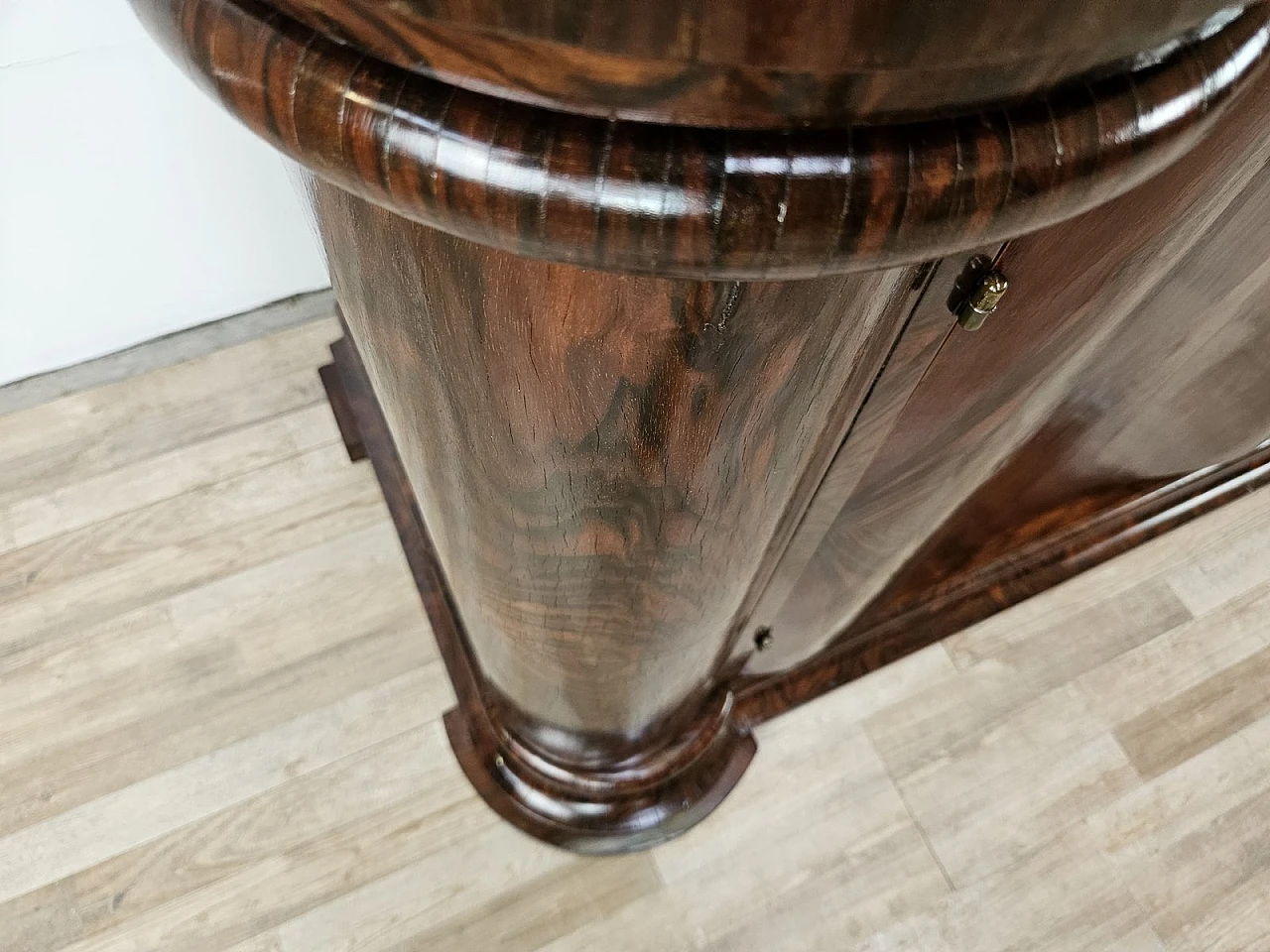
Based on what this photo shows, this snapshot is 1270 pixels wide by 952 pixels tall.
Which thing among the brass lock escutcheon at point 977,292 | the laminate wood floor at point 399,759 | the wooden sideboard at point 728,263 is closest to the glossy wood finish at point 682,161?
the wooden sideboard at point 728,263

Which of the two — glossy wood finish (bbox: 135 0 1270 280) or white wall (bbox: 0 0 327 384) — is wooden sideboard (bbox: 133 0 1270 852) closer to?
glossy wood finish (bbox: 135 0 1270 280)

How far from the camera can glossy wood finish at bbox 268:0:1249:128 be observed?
0.45 ft

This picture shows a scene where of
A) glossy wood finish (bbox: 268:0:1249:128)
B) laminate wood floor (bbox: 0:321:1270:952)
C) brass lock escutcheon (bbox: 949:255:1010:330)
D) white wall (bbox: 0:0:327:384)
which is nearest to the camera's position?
glossy wood finish (bbox: 268:0:1249:128)

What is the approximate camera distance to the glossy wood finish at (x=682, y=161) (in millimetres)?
161

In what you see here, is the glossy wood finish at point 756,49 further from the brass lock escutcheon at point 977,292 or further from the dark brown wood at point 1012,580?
the dark brown wood at point 1012,580

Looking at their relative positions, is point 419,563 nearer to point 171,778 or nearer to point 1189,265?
point 171,778

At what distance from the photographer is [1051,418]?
578 mm

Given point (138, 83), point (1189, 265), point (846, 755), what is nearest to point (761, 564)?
point (1189, 265)

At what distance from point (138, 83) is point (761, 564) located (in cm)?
61

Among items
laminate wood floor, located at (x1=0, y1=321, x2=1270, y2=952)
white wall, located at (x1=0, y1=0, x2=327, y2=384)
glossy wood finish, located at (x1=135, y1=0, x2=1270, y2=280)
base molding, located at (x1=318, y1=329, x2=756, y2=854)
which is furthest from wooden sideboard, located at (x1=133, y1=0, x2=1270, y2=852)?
white wall, located at (x1=0, y1=0, x2=327, y2=384)

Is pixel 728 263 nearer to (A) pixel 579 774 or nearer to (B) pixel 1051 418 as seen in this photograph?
(B) pixel 1051 418

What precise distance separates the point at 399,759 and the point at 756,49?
78cm

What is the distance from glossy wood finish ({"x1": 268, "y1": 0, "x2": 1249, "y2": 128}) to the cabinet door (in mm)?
132

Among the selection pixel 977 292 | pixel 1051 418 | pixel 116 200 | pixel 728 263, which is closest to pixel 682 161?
pixel 728 263
